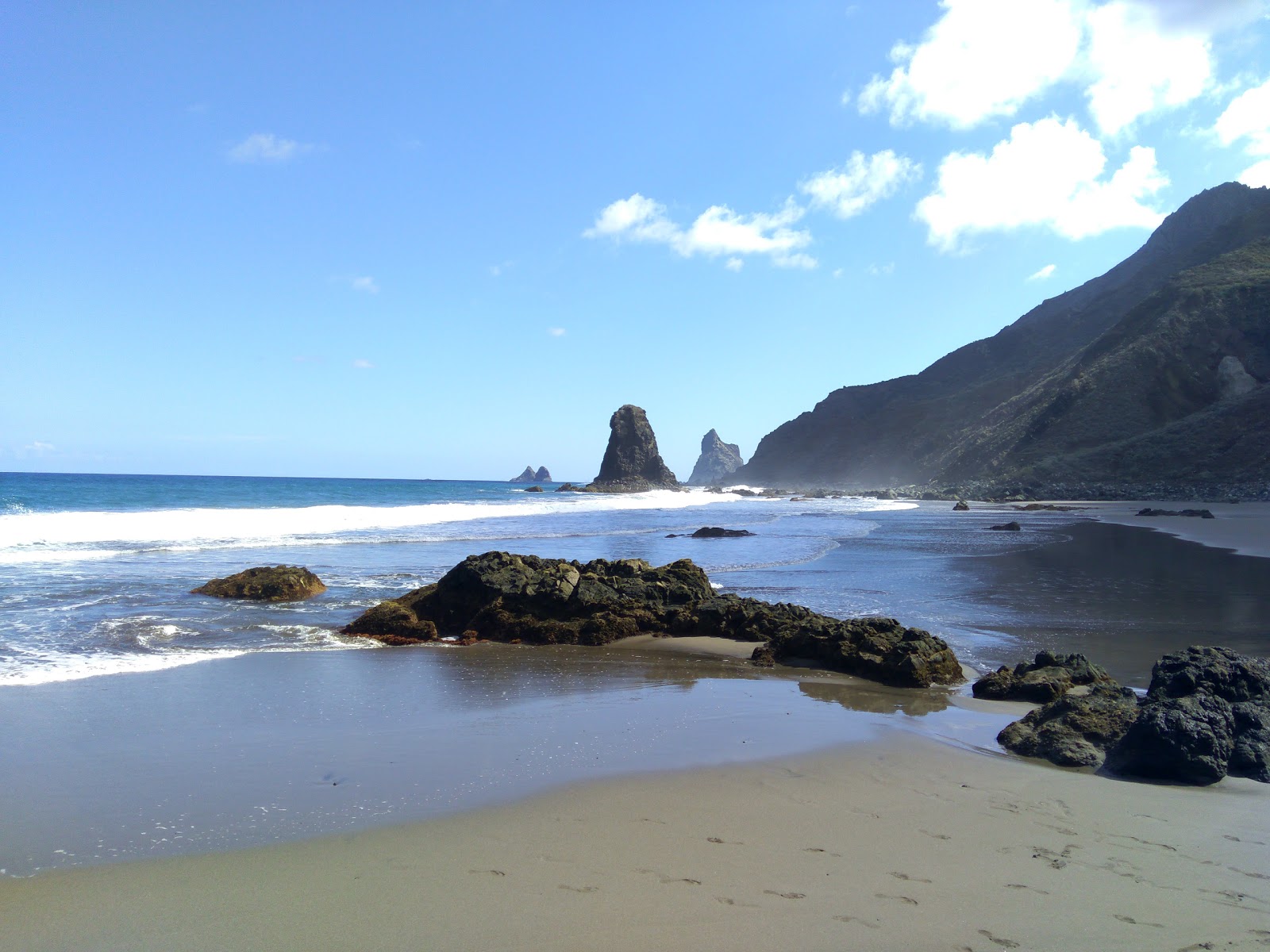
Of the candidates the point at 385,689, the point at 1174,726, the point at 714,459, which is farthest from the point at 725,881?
the point at 714,459

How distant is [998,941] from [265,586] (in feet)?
37.4

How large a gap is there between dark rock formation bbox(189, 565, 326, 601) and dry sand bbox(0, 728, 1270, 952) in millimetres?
8753

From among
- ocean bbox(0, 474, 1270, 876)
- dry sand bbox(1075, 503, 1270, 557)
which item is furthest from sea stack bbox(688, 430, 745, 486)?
ocean bbox(0, 474, 1270, 876)

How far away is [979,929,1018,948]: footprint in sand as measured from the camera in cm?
279

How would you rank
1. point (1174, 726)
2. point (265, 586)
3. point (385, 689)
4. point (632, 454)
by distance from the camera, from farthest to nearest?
point (632, 454) < point (265, 586) < point (385, 689) < point (1174, 726)

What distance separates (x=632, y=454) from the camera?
97.5 metres

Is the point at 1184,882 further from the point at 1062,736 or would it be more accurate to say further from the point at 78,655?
the point at 78,655

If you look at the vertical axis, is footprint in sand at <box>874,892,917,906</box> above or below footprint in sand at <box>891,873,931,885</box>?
above

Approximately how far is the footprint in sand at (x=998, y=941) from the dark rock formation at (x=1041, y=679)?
4109mm

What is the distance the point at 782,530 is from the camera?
27.8 metres

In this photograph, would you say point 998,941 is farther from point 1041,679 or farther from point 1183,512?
point 1183,512

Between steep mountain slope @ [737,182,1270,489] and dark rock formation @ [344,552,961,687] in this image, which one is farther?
steep mountain slope @ [737,182,1270,489]

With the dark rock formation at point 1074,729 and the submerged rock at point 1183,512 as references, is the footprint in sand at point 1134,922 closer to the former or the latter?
the dark rock formation at point 1074,729

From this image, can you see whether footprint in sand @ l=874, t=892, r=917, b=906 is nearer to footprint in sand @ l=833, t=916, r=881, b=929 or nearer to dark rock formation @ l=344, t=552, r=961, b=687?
footprint in sand @ l=833, t=916, r=881, b=929
